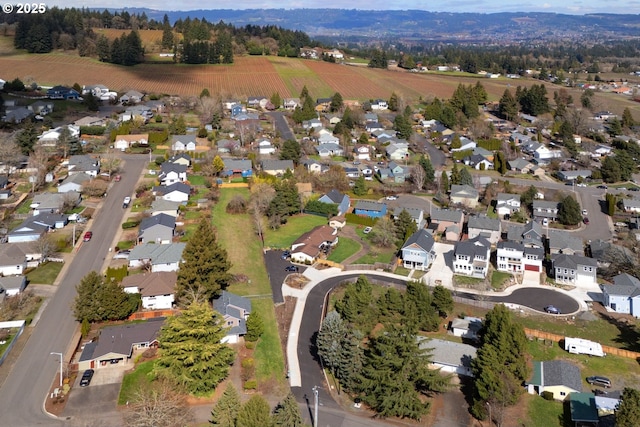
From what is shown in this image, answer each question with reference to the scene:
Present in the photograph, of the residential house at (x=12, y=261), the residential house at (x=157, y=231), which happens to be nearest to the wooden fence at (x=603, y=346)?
the residential house at (x=157, y=231)

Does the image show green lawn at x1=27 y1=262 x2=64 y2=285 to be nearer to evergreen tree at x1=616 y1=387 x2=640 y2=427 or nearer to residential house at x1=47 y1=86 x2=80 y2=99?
evergreen tree at x1=616 y1=387 x2=640 y2=427

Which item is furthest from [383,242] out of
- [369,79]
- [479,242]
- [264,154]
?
[369,79]

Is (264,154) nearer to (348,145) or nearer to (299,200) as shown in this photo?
(348,145)

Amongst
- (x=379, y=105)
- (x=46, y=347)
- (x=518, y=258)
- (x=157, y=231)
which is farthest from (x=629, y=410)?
(x=379, y=105)

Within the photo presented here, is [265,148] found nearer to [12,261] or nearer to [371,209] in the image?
[371,209]

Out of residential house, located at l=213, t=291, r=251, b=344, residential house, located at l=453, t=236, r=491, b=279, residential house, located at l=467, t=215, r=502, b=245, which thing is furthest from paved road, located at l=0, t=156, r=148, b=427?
residential house, located at l=467, t=215, r=502, b=245

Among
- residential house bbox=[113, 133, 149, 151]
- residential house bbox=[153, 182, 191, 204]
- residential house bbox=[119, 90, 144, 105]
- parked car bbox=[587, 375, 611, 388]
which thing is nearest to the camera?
parked car bbox=[587, 375, 611, 388]
